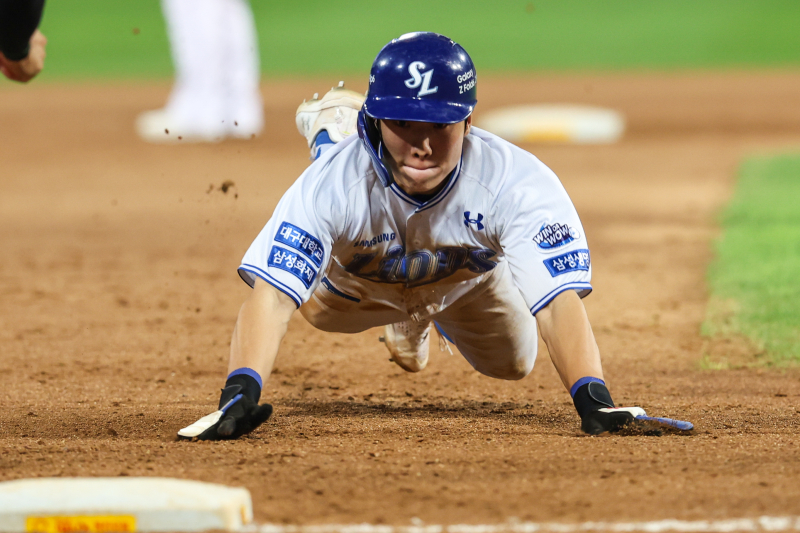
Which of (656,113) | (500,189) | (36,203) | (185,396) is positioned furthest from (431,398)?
(656,113)

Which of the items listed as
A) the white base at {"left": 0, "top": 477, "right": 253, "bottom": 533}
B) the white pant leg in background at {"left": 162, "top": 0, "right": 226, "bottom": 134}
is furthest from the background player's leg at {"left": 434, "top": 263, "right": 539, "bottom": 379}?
the white pant leg in background at {"left": 162, "top": 0, "right": 226, "bottom": 134}

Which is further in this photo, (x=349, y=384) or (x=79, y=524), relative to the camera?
(x=349, y=384)

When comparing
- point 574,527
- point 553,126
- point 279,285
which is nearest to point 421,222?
point 279,285

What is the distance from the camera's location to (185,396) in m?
4.59

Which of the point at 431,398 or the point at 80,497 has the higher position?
the point at 80,497

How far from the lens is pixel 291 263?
342cm

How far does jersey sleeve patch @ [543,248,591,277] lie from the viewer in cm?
343

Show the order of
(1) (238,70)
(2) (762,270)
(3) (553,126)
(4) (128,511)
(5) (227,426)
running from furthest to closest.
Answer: (3) (553,126) < (1) (238,70) < (2) (762,270) < (5) (227,426) < (4) (128,511)

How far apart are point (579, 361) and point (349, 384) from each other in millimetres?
1869

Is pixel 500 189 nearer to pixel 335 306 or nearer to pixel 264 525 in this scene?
pixel 335 306

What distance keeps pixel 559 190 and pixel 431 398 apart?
1.55m

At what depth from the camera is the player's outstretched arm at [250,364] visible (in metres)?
3.30

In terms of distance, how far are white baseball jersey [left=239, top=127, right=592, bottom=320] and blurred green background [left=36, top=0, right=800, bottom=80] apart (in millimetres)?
21997

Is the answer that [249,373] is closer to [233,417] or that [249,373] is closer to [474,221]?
[233,417]
